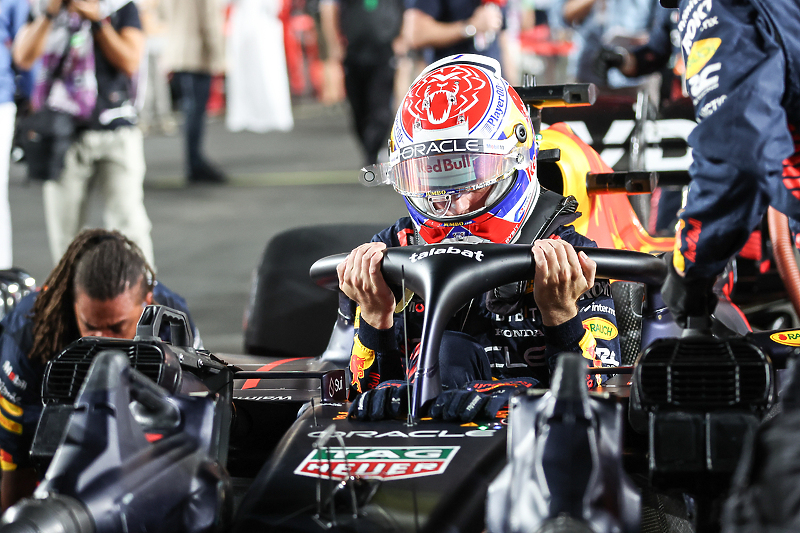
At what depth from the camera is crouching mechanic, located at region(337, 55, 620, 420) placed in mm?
2164

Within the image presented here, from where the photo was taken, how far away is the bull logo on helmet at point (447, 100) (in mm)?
2412

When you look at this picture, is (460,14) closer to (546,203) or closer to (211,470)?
(546,203)

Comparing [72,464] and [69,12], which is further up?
[69,12]

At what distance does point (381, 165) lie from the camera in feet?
8.37

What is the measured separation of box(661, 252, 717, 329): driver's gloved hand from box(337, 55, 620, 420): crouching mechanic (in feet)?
0.64

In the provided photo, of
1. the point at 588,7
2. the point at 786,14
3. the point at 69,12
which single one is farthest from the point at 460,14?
the point at 786,14

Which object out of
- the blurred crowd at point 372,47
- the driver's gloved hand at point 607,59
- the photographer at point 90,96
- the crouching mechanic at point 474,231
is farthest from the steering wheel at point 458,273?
the photographer at point 90,96

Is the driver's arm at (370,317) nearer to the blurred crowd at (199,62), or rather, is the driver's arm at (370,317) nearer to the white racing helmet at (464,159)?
the white racing helmet at (464,159)

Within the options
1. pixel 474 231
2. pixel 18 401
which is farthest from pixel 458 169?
pixel 18 401

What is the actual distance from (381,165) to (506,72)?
7.15 meters

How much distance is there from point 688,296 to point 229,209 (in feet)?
21.3

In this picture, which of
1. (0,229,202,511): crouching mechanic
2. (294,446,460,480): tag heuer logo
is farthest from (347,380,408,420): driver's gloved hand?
(0,229,202,511): crouching mechanic

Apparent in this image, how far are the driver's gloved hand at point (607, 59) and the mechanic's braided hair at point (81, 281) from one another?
90.8 inches

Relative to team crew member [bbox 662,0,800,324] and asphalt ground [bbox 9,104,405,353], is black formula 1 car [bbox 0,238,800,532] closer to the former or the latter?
team crew member [bbox 662,0,800,324]
